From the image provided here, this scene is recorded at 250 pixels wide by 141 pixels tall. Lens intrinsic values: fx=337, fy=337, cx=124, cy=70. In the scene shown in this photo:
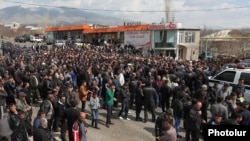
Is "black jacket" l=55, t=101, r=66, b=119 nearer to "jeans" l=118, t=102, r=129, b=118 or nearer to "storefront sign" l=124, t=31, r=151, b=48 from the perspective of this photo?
"jeans" l=118, t=102, r=129, b=118

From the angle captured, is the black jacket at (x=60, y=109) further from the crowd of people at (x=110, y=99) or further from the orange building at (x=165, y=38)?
the orange building at (x=165, y=38)

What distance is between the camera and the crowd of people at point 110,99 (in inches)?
349

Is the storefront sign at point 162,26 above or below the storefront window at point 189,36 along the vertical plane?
above

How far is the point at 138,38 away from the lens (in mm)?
43656

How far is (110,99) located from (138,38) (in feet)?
103

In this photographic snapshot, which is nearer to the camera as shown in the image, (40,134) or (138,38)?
(40,134)

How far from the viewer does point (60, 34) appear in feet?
210

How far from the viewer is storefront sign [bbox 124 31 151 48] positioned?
4253cm

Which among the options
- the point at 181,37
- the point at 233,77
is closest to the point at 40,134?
the point at 233,77

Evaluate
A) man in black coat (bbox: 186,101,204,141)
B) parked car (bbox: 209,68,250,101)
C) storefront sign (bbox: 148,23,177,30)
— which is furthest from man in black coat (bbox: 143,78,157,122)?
storefront sign (bbox: 148,23,177,30)

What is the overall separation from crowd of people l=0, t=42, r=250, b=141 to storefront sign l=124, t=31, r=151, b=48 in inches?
882

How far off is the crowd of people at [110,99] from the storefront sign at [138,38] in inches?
882

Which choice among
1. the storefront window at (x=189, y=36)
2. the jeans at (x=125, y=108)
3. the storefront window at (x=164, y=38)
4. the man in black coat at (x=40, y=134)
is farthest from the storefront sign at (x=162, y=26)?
the man in black coat at (x=40, y=134)

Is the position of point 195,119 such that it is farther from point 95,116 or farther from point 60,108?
point 60,108
